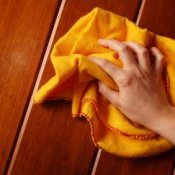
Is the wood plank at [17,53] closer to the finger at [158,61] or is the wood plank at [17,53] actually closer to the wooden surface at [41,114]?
the wooden surface at [41,114]

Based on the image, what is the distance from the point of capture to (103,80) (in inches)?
27.1

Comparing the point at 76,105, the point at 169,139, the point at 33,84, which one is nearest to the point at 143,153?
the point at 169,139

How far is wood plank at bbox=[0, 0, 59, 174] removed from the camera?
2.44 ft

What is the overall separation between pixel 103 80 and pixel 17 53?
21 cm

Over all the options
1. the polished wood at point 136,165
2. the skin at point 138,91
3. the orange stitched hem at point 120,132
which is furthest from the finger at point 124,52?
the polished wood at point 136,165

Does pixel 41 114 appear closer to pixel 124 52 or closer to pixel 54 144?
pixel 54 144

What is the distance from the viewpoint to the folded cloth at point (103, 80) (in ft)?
2.28

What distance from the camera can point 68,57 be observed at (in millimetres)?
686

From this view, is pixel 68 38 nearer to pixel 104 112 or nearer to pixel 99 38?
pixel 99 38

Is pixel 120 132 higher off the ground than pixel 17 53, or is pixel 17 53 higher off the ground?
pixel 17 53

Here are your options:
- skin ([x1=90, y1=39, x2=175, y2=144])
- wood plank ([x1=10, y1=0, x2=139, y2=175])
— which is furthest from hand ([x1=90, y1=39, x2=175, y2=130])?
wood plank ([x1=10, y1=0, x2=139, y2=175])

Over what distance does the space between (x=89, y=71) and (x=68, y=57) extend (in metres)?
0.05

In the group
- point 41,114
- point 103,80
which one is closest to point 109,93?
point 103,80

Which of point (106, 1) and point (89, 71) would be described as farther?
point (106, 1)
